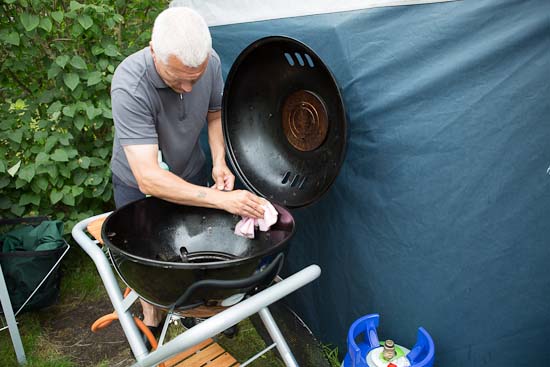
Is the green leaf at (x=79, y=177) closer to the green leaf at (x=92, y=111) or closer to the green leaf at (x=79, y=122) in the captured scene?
the green leaf at (x=79, y=122)

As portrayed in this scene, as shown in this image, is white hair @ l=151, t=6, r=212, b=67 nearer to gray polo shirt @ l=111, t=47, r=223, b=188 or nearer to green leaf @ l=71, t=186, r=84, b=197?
gray polo shirt @ l=111, t=47, r=223, b=188

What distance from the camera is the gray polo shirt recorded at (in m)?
1.73

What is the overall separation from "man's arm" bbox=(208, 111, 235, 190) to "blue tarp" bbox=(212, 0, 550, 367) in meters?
0.48

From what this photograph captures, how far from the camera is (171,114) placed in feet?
6.31

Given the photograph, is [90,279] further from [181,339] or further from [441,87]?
[441,87]

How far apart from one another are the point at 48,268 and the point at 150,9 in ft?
6.17

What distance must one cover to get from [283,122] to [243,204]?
43cm

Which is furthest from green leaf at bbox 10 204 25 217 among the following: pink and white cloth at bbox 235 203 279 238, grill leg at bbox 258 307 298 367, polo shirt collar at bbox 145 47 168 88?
grill leg at bbox 258 307 298 367

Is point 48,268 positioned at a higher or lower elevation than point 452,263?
lower

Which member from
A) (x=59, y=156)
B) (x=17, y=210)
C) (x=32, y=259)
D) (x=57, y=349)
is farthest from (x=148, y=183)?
(x=17, y=210)

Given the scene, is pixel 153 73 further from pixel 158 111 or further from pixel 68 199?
pixel 68 199

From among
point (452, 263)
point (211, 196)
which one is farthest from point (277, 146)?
point (452, 263)

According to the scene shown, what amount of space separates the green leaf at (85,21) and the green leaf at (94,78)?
28 centimetres

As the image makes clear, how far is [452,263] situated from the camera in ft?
5.33
